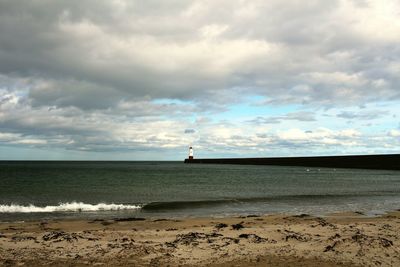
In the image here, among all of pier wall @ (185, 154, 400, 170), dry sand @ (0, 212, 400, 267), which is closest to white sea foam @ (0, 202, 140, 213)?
dry sand @ (0, 212, 400, 267)

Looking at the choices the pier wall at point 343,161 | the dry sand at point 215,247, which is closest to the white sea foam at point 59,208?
the dry sand at point 215,247

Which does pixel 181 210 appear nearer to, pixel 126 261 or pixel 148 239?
pixel 148 239

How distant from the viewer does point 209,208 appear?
23.4m

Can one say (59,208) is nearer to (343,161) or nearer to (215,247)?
(215,247)

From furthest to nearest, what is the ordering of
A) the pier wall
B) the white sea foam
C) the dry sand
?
the pier wall < the white sea foam < the dry sand

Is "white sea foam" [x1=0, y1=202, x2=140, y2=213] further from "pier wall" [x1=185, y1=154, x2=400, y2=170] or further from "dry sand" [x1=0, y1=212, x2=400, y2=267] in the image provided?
"pier wall" [x1=185, y1=154, x2=400, y2=170]

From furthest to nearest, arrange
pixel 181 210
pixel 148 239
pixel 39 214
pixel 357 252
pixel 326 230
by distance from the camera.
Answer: pixel 181 210, pixel 39 214, pixel 326 230, pixel 148 239, pixel 357 252

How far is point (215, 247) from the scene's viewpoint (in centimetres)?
995

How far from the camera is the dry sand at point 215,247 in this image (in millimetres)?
8594

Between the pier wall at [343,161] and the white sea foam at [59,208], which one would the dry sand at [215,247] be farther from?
the pier wall at [343,161]

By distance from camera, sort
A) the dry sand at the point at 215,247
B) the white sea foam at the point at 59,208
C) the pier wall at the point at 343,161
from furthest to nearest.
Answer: the pier wall at the point at 343,161
the white sea foam at the point at 59,208
the dry sand at the point at 215,247

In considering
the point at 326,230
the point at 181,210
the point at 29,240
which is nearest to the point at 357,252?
the point at 326,230

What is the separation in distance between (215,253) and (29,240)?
5.81 metres

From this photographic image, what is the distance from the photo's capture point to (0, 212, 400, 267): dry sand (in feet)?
28.2
